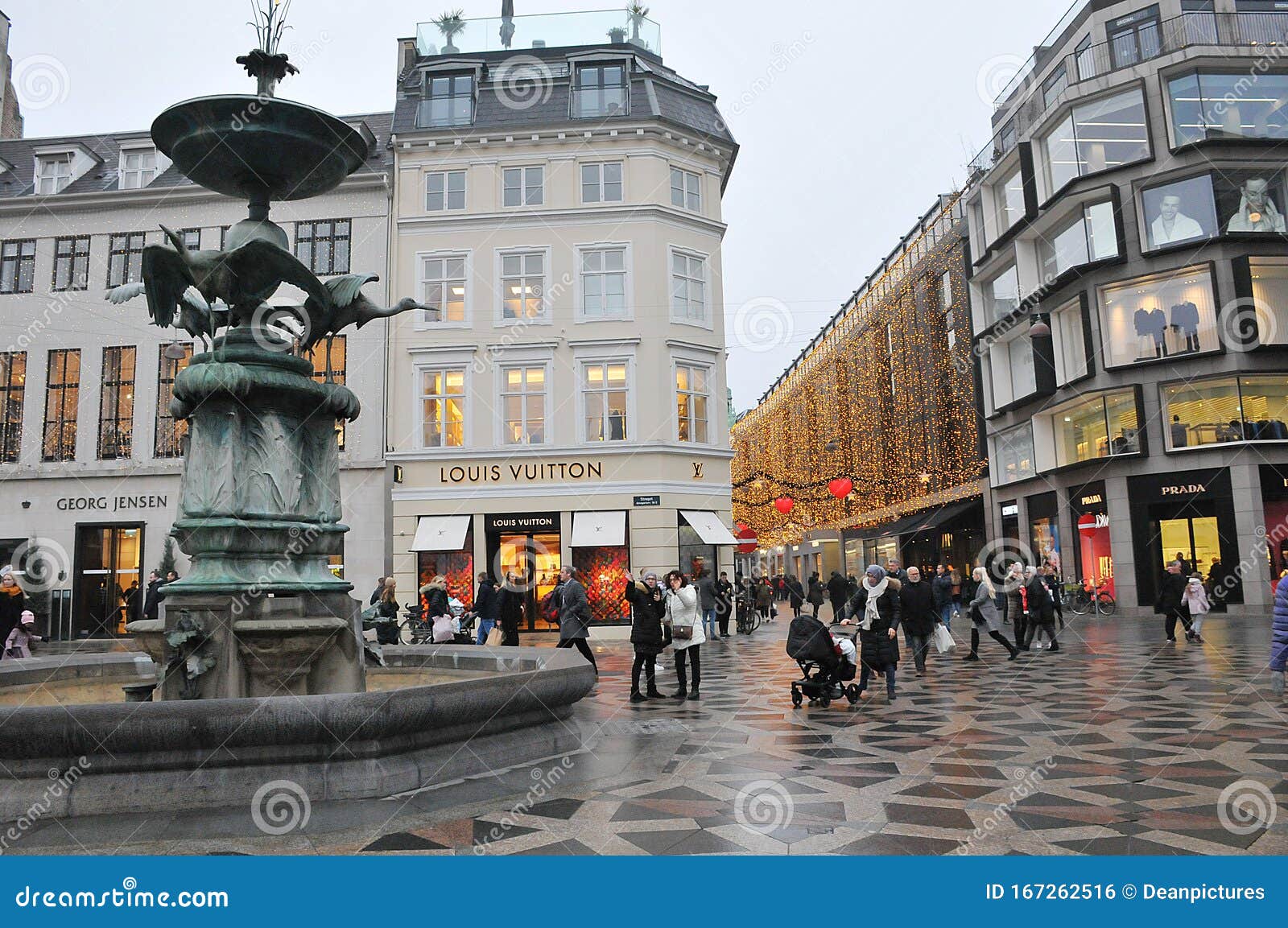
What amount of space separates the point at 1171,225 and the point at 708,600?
65.6 feet

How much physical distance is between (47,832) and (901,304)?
46097 millimetres

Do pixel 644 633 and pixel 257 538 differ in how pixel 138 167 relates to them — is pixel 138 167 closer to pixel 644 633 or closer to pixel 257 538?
pixel 644 633

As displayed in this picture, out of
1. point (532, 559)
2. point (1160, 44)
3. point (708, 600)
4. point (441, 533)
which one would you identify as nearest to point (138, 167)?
point (441, 533)

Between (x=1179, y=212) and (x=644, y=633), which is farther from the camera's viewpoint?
(x=1179, y=212)

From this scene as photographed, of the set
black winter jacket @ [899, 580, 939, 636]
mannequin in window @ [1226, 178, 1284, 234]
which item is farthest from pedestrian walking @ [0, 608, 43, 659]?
mannequin in window @ [1226, 178, 1284, 234]

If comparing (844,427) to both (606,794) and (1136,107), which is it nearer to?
(1136,107)

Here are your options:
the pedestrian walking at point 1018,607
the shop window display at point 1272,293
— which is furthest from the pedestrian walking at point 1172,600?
the shop window display at point 1272,293

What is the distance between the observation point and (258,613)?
7484mm

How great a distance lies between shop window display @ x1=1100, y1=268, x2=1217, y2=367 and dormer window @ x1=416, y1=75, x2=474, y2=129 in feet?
71.4

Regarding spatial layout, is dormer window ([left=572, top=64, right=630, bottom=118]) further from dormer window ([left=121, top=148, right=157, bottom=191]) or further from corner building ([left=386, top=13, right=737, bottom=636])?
dormer window ([left=121, top=148, right=157, bottom=191])

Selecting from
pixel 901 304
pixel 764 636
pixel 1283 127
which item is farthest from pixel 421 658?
pixel 901 304

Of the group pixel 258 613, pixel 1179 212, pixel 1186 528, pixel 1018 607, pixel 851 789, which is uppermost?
pixel 1179 212

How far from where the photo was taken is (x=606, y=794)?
6.64 meters

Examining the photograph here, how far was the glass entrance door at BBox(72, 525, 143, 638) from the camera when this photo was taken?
28.8 metres
